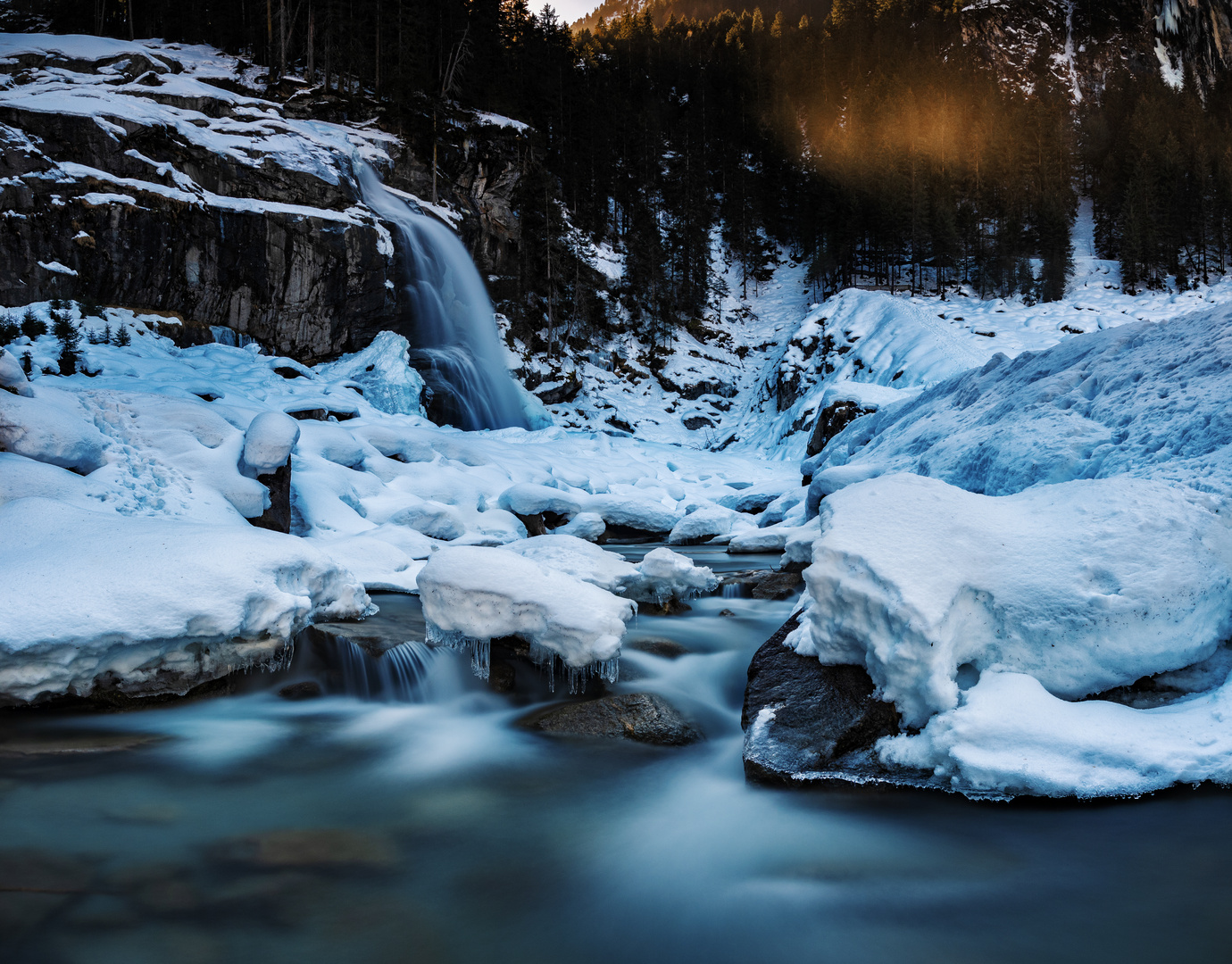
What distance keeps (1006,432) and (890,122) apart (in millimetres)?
52722

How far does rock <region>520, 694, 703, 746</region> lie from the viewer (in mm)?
4168

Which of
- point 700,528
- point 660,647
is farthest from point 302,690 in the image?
point 700,528

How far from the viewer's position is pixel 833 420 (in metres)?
16.9

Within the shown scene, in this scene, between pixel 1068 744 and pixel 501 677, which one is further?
pixel 501 677

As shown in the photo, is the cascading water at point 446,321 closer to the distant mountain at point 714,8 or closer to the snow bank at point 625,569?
the snow bank at point 625,569

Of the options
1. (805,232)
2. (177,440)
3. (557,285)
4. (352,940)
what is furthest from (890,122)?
(352,940)

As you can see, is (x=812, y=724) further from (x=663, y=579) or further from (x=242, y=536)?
(x=242, y=536)

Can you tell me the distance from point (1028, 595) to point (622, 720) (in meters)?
2.50

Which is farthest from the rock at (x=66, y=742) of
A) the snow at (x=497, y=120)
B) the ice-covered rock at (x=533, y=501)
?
the snow at (x=497, y=120)

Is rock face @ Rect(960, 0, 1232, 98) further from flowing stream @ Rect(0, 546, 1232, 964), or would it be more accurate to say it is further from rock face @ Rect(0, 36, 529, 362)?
flowing stream @ Rect(0, 546, 1232, 964)

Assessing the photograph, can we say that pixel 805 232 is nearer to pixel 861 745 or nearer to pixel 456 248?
pixel 456 248

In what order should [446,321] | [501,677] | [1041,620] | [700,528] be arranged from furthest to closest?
[446,321] → [700,528] → [501,677] → [1041,620]

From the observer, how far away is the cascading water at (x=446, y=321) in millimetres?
21922

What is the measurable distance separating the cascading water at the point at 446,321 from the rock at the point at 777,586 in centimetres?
1573
